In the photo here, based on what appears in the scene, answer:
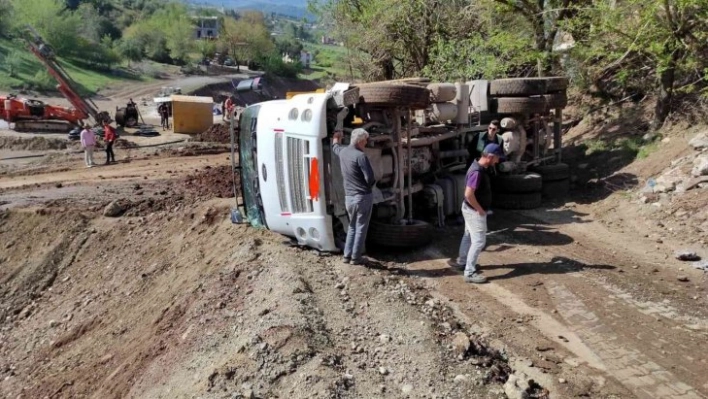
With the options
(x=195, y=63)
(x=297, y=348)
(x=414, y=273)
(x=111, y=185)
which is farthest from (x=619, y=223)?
(x=195, y=63)

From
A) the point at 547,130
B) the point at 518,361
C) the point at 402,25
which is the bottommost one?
the point at 518,361

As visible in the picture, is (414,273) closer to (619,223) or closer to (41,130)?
(619,223)

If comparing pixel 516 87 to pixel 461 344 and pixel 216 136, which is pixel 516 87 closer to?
pixel 461 344

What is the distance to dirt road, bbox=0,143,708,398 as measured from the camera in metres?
4.89

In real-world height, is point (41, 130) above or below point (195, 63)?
below

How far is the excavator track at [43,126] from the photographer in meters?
24.8

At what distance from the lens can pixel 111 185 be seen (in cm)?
1473

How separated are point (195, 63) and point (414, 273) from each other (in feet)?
240

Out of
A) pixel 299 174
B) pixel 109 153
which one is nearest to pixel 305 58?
pixel 109 153

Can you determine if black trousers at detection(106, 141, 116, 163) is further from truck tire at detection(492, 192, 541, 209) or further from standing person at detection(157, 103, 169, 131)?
truck tire at detection(492, 192, 541, 209)

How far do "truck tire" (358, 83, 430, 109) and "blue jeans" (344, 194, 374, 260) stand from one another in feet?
4.12

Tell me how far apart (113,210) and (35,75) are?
1503 inches

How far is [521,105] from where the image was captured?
32.8 ft

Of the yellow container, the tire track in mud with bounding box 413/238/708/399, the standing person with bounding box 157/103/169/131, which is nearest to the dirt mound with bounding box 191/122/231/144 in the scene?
the yellow container
